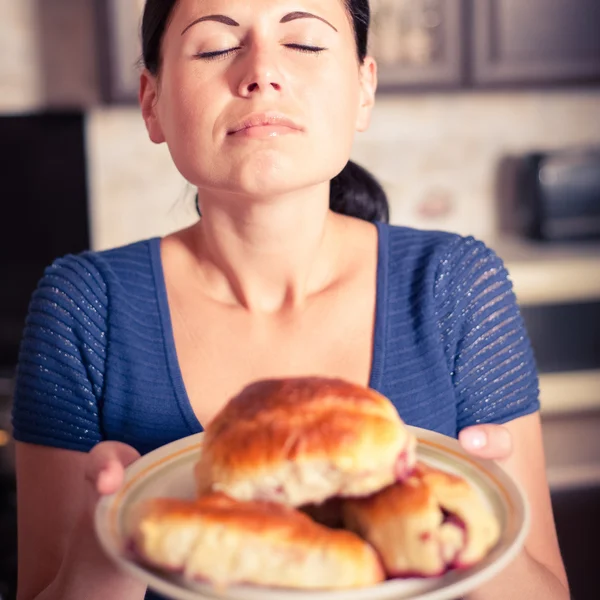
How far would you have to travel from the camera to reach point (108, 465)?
58 cm

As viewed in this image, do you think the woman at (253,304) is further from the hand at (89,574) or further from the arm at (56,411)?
the hand at (89,574)

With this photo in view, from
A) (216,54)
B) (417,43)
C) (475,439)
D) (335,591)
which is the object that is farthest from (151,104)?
(417,43)

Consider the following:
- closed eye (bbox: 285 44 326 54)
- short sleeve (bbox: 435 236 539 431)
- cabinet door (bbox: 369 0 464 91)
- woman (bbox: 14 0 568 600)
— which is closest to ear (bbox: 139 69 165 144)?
woman (bbox: 14 0 568 600)

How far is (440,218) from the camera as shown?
114 inches

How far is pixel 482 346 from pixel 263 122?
0.44 m

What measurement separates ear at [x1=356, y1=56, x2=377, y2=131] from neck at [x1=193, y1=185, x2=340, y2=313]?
0.12 metres

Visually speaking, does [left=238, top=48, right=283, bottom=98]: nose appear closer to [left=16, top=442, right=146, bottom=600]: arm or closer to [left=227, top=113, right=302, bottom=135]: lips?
[left=227, top=113, right=302, bottom=135]: lips

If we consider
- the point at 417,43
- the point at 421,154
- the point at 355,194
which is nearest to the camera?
the point at 355,194

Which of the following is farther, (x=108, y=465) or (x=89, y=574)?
(x=89, y=574)

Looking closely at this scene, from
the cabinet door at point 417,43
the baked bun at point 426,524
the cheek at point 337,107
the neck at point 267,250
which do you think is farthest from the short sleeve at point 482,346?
the cabinet door at point 417,43

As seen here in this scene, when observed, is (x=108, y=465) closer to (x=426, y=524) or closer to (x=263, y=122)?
(x=426, y=524)

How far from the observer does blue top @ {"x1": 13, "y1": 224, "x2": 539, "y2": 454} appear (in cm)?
99

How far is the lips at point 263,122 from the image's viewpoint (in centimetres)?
81

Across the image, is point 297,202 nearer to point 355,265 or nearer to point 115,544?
point 355,265
